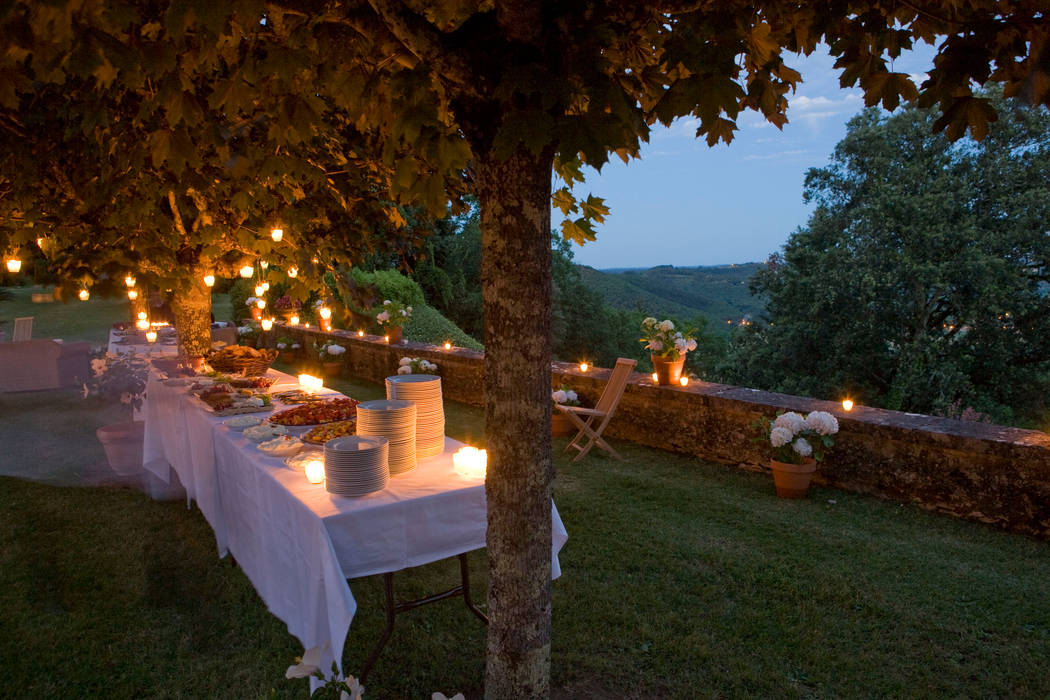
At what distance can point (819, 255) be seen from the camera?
13406mm

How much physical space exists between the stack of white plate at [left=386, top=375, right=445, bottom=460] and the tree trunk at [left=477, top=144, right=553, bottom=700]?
4.35 feet

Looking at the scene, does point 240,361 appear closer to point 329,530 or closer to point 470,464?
point 470,464

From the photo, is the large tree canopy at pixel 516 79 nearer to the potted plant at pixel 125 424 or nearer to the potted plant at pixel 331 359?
the potted plant at pixel 125 424

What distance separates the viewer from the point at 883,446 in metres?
4.70

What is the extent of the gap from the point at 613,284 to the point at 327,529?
38.2 metres

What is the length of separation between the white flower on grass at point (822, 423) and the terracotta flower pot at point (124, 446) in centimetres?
563

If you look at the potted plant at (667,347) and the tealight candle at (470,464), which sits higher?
the potted plant at (667,347)

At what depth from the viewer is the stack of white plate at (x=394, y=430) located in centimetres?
283

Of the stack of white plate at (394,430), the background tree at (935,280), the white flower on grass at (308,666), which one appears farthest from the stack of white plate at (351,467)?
the background tree at (935,280)

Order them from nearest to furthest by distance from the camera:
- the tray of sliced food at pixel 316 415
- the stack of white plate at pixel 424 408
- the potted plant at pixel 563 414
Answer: the stack of white plate at pixel 424 408
the tray of sliced food at pixel 316 415
the potted plant at pixel 563 414

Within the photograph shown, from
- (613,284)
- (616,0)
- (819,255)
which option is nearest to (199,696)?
(616,0)

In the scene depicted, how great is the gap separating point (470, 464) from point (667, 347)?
3.83 meters

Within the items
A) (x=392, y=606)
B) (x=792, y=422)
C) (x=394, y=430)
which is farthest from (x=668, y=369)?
(x=392, y=606)

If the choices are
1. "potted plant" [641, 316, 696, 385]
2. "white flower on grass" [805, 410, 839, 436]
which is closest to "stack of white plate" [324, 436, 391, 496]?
"white flower on grass" [805, 410, 839, 436]
